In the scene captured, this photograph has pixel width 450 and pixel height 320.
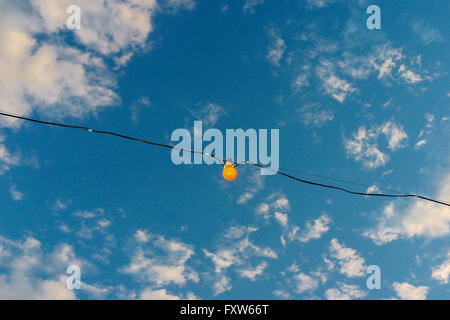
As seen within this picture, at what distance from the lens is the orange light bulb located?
5.73m

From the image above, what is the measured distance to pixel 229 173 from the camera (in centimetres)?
574

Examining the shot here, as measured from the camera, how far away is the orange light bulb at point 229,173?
5730 millimetres
